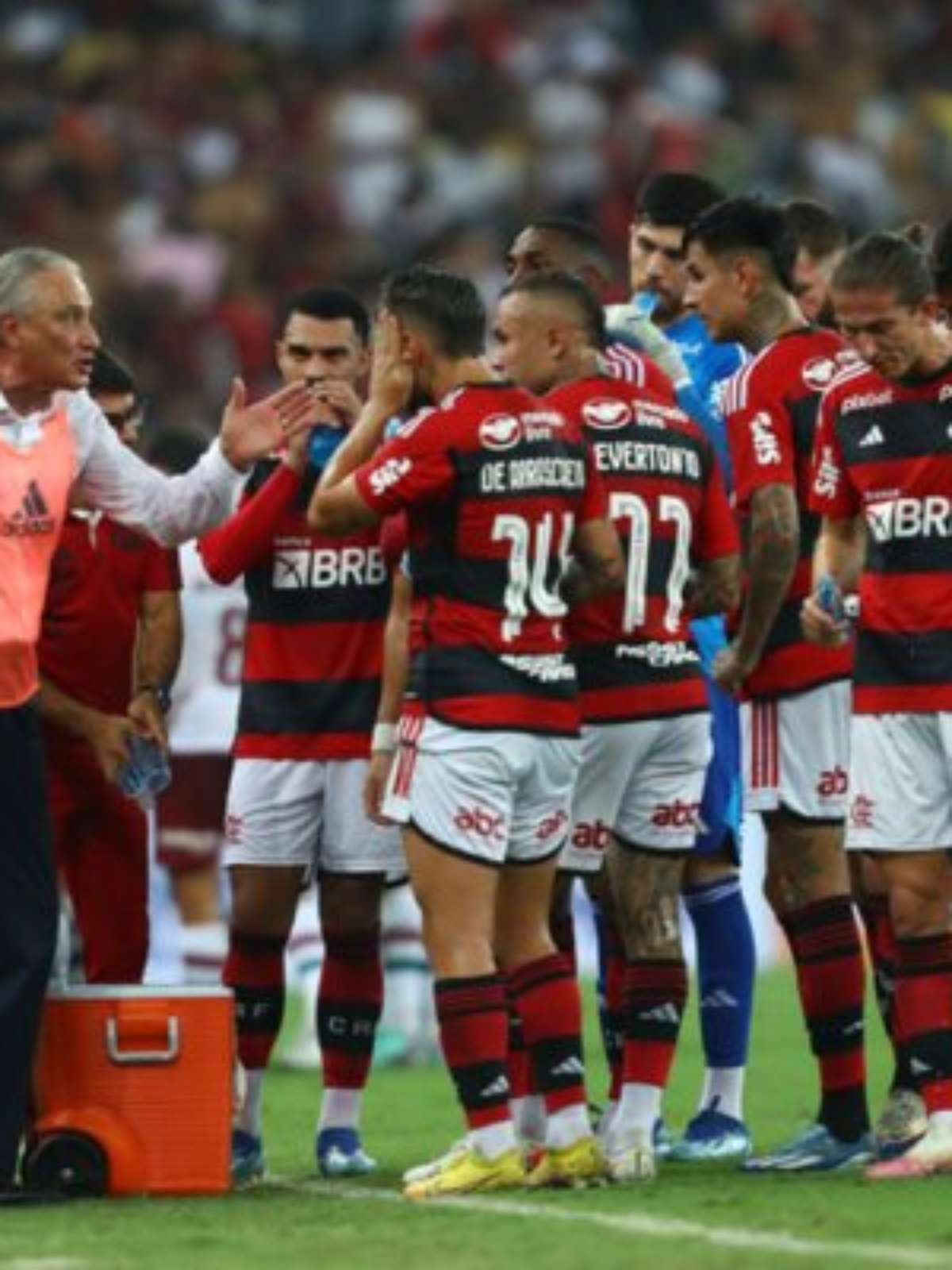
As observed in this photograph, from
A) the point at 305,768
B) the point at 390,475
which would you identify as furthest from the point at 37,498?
the point at 305,768

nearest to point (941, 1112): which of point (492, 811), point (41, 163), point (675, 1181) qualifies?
point (675, 1181)

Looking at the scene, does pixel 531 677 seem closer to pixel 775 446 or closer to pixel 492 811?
pixel 492 811

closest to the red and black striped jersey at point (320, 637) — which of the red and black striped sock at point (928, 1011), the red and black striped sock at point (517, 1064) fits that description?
the red and black striped sock at point (517, 1064)

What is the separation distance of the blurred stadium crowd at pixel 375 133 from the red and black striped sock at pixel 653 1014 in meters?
12.1

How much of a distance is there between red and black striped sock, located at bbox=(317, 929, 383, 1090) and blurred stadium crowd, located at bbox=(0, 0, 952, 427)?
37.6 feet

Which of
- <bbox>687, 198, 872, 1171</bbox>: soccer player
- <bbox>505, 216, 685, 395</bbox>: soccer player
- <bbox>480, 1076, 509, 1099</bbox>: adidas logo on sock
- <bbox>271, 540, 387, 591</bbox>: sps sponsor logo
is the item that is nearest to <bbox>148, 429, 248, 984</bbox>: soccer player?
<bbox>505, 216, 685, 395</bbox>: soccer player

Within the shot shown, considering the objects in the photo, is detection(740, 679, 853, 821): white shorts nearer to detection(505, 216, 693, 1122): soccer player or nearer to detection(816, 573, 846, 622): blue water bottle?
detection(505, 216, 693, 1122): soccer player

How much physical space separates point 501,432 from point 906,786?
1359mm

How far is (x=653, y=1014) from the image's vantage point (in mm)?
10891

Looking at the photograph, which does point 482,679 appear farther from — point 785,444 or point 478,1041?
point 785,444

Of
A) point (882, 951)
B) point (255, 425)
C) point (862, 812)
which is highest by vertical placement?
point (255, 425)

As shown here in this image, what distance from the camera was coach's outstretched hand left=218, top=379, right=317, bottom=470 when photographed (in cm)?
1068

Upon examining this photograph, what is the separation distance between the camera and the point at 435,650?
33.8 ft

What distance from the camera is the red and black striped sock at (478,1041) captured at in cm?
1014
